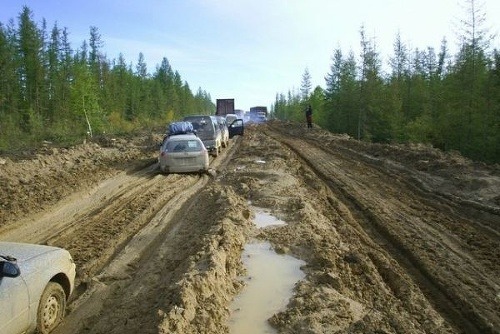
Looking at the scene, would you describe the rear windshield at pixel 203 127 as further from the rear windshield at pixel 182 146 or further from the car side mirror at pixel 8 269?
the car side mirror at pixel 8 269

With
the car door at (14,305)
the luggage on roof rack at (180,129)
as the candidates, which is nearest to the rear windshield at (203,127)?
the luggage on roof rack at (180,129)

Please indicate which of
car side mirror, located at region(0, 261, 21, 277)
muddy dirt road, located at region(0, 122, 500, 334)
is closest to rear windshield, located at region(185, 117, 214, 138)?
muddy dirt road, located at region(0, 122, 500, 334)

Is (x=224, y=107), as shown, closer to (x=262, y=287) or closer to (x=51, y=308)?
(x=262, y=287)

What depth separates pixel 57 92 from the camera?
161 feet

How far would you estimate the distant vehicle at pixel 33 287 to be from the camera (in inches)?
150

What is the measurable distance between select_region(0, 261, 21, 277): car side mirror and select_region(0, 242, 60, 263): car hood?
1.38 feet

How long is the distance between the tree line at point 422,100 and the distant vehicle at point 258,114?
713 inches

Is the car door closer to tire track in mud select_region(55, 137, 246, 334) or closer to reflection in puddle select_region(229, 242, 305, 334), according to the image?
tire track in mud select_region(55, 137, 246, 334)

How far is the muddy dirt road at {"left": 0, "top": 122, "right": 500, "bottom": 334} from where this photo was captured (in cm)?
469

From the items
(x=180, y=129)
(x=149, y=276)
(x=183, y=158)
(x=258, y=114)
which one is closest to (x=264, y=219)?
(x=149, y=276)

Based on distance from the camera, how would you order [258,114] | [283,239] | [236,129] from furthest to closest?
[258,114] < [236,129] < [283,239]

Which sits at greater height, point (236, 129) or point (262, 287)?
point (236, 129)

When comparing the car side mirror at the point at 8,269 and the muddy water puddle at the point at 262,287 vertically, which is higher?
the car side mirror at the point at 8,269

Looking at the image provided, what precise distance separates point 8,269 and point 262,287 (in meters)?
3.15
